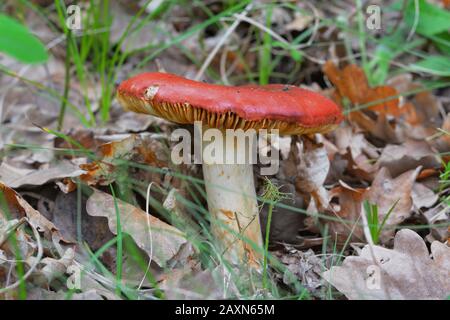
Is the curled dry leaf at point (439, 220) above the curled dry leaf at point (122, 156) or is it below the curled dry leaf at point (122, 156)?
below

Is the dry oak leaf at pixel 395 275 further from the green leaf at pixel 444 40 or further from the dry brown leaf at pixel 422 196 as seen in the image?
the green leaf at pixel 444 40

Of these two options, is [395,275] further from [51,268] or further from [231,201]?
[51,268]

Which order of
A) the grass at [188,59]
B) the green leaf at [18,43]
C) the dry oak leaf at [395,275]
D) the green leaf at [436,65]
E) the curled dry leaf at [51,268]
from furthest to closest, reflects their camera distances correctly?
the green leaf at [436,65], the grass at [188,59], the dry oak leaf at [395,275], the curled dry leaf at [51,268], the green leaf at [18,43]

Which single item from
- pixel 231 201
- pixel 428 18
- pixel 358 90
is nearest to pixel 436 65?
pixel 428 18

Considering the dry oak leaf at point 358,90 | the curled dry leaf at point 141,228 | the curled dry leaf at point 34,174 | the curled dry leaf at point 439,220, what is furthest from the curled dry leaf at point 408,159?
the curled dry leaf at point 34,174
